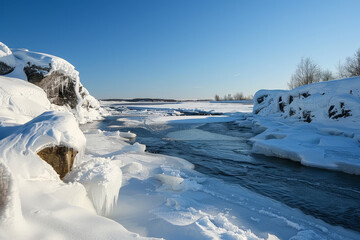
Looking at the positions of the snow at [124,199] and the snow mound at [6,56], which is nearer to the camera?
the snow at [124,199]

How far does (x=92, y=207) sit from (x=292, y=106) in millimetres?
12986

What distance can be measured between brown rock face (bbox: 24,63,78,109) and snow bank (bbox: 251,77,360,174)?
10.9 meters

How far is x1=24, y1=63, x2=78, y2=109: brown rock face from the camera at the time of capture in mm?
10516

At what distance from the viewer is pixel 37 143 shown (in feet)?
8.29

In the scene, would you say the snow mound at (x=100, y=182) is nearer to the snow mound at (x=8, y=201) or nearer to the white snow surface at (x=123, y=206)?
the white snow surface at (x=123, y=206)

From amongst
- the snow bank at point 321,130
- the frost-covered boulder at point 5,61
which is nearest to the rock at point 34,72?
the frost-covered boulder at point 5,61

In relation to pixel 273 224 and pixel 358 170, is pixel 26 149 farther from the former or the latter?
pixel 358 170

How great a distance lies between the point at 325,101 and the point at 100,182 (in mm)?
10457

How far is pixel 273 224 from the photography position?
2.64 m

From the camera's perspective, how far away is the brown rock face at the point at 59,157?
8.54 ft

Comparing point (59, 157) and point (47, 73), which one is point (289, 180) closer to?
point (59, 157)

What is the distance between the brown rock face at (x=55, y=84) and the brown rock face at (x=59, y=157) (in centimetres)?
987

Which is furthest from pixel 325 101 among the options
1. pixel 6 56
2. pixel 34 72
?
pixel 6 56

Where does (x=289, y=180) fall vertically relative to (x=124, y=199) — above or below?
below
